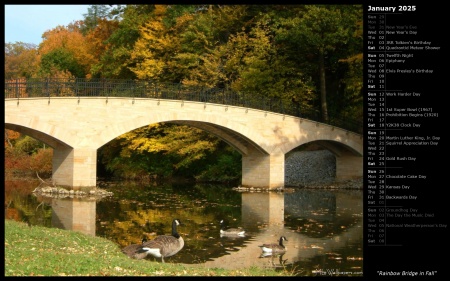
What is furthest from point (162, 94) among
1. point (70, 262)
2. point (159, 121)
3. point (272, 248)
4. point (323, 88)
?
point (70, 262)

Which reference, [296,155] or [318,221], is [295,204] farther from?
[296,155]

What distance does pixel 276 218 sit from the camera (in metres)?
24.4

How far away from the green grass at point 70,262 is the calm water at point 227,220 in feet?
5.70

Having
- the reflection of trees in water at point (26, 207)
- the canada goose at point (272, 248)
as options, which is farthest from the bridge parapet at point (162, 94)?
the canada goose at point (272, 248)

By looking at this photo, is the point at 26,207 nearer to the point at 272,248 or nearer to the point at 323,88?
the point at 272,248

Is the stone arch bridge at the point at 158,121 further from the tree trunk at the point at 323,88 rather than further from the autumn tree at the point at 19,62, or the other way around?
the autumn tree at the point at 19,62

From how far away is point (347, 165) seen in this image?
130ft

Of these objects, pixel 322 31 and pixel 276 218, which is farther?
pixel 322 31

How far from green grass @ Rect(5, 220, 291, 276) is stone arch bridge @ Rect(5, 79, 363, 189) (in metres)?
13.4

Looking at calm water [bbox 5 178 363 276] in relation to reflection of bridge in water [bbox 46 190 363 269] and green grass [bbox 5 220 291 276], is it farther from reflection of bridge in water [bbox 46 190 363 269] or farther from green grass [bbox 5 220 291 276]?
green grass [bbox 5 220 291 276]

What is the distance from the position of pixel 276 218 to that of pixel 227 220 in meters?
1.85

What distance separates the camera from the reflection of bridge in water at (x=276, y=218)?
1708 centimetres
